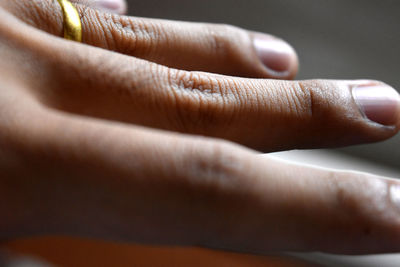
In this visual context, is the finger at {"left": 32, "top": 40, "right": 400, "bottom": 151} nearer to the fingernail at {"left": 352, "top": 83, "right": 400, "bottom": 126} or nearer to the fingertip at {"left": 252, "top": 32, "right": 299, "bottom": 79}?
the fingernail at {"left": 352, "top": 83, "right": 400, "bottom": 126}

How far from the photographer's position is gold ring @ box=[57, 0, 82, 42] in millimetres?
657

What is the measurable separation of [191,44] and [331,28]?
0.35 metres

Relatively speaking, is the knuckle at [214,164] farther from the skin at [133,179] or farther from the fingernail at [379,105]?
the fingernail at [379,105]

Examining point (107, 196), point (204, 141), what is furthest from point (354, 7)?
point (107, 196)

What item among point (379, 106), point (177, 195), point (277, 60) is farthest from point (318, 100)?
point (177, 195)

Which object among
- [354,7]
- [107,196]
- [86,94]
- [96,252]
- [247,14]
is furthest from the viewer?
[247,14]

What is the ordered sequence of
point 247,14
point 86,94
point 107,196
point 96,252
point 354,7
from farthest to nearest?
point 247,14 → point 354,7 → point 96,252 → point 86,94 → point 107,196

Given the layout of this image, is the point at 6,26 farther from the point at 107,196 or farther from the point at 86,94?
the point at 107,196

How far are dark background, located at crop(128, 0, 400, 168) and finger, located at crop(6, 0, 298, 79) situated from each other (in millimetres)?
163

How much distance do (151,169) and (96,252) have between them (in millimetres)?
433

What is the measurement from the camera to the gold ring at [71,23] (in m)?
0.66

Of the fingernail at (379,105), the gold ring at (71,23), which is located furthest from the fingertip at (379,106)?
the gold ring at (71,23)

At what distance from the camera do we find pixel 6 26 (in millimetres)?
539

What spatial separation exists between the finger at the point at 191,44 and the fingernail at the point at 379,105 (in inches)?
7.5
